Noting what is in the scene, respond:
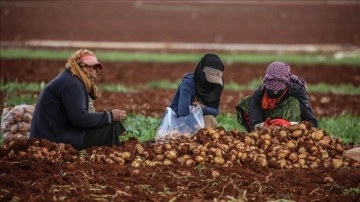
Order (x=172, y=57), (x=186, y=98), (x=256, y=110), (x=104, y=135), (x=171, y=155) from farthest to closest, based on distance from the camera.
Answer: (x=172, y=57) < (x=256, y=110) < (x=186, y=98) < (x=104, y=135) < (x=171, y=155)

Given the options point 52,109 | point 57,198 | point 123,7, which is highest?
point 123,7

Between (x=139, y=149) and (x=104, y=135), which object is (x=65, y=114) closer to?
(x=104, y=135)

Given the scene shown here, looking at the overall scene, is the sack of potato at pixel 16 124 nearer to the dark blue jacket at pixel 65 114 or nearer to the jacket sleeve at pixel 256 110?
the dark blue jacket at pixel 65 114

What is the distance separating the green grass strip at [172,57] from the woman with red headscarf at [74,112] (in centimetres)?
1072

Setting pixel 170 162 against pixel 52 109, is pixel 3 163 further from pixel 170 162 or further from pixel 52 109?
pixel 170 162

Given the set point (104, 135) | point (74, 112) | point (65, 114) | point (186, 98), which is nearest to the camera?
point (74, 112)

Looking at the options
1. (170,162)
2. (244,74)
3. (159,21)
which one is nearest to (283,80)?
(170,162)

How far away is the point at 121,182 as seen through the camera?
598 centimetres

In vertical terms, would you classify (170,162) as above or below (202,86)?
below

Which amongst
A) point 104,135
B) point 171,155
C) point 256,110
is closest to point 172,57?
point 256,110

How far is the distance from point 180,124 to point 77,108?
1.29 m

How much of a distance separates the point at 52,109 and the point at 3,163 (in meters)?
0.93

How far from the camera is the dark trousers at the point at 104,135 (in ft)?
23.9

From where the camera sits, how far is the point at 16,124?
26.5ft
